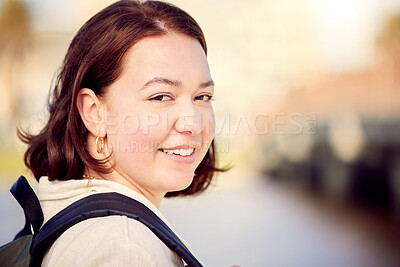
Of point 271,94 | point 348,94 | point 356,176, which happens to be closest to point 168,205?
point 356,176

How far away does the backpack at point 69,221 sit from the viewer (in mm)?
1064

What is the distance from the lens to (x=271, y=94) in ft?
36.2

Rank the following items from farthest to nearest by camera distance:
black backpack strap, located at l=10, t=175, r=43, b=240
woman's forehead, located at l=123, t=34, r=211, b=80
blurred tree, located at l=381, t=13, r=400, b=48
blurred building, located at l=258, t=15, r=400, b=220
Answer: blurred tree, located at l=381, t=13, r=400, b=48 < blurred building, located at l=258, t=15, r=400, b=220 < woman's forehead, located at l=123, t=34, r=211, b=80 < black backpack strap, located at l=10, t=175, r=43, b=240

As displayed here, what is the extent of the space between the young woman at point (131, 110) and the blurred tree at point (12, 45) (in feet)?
22.6

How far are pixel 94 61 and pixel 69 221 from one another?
1.67 feet

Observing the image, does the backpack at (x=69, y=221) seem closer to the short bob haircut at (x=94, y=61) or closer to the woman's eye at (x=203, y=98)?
the short bob haircut at (x=94, y=61)

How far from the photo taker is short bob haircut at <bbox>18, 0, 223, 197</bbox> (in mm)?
1327

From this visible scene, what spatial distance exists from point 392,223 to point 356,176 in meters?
1.44

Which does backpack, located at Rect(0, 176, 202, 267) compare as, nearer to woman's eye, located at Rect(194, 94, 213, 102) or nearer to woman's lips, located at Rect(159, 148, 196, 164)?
woman's lips, located at Rect(159, 148, 196, 164)

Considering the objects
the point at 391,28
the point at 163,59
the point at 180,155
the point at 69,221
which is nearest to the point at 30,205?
the point at 69,221

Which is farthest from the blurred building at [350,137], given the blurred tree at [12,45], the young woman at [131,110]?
the blurred tree at [12,45]

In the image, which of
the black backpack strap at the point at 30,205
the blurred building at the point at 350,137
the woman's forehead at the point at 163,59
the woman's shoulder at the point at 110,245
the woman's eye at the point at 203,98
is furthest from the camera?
the blurred building at the point at 350,137

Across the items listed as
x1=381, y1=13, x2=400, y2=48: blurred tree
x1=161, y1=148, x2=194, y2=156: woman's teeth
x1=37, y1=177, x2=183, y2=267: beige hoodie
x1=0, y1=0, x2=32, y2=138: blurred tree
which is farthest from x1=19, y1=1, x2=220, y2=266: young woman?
x1=381, y1=13, x2=400, y2=48: blurred tree

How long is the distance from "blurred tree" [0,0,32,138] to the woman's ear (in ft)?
22.7
